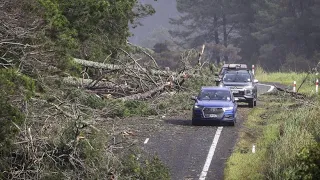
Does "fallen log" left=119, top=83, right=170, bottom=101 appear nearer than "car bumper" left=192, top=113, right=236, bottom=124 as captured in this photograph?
No

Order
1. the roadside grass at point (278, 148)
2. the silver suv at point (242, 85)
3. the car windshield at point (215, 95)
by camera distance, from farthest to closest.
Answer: the silver suv at point (242, 85)
the car windshield at point (215, 95)
the roadside grass at point (278, 148)

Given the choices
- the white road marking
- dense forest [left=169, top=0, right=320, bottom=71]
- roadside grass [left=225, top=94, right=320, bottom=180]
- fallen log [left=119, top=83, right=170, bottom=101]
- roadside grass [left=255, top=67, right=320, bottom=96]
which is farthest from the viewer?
dense forest [left=169, top=0, right=320, bottom=71]

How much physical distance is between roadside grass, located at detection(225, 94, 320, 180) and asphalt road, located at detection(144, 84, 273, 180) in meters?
0.38

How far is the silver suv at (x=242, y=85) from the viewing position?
3325 centimetres

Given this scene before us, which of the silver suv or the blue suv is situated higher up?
the blue suv

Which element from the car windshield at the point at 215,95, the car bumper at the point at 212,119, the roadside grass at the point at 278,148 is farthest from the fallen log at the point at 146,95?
the roadside grass at the point at 278,148

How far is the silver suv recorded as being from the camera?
33250 millimetres

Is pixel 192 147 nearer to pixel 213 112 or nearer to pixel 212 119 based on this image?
pixel 212 119

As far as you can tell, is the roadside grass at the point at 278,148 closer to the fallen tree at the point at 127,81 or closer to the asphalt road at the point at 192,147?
the asphalt road at the point at 192,147

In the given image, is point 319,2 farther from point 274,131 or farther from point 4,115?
point 4,115

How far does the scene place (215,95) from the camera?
92.7ft

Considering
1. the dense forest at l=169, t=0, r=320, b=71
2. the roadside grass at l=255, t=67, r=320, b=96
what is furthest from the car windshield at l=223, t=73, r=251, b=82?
the dense forest at l=169, t=0, r=320, b=71

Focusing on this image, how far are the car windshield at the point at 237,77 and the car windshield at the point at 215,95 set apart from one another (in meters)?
6.49

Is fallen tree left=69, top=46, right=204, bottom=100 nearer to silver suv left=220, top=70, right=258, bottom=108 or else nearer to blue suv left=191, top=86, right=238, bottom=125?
silver suv left=220, top=70, right=258, bottom=108
